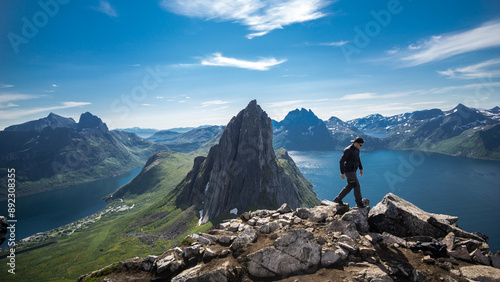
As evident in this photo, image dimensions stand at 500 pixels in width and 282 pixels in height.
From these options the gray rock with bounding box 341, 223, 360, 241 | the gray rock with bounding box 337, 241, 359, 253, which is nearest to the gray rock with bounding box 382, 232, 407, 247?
the gray rock with bounding box 341, 223, 360, 241

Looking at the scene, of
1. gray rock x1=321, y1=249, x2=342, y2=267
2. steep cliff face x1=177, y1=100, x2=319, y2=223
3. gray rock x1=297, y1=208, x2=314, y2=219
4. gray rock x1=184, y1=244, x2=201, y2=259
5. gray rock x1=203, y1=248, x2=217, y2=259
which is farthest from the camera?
steep cliff face x1=177, y1=100, x2=319, y2=223

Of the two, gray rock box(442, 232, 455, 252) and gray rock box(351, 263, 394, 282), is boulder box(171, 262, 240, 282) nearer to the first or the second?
gray rock box(351, 263, 394, 282)

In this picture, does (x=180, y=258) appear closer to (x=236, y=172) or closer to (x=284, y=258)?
(x=284, y=258)

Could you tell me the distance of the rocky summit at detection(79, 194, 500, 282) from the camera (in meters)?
12.4

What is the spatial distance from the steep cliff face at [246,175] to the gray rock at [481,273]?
13999 cm

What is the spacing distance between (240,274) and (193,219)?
167 meters

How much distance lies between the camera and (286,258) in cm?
1402

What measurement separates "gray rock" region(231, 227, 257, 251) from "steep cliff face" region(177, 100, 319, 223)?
13504cm

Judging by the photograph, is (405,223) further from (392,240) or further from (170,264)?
(170,264)

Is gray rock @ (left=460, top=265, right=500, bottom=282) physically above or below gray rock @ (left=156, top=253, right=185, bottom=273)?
above

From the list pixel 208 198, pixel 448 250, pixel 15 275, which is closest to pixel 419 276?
pixel 448 250

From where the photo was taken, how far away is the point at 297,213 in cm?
2084

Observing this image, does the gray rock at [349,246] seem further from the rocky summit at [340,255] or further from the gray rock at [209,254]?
the gray rock at [209,254]

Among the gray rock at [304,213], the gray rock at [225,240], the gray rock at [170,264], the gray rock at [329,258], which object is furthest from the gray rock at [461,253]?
the gray rock at [170,264]
